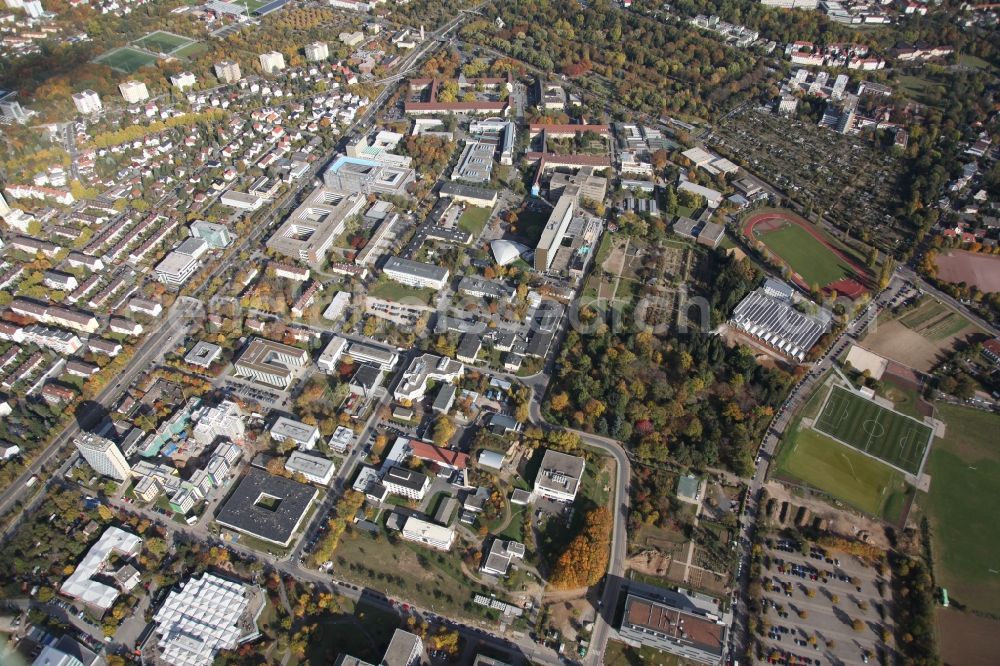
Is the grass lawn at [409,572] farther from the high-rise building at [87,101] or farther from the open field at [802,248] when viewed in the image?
the high-rise building at [87,101]

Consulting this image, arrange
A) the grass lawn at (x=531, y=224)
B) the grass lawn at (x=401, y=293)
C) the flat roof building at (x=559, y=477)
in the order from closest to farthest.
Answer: the flat roof building at (x=559, y=477) → the grass lawn at (x=401, y=293) → the grass lawn at (x=531, y=224)

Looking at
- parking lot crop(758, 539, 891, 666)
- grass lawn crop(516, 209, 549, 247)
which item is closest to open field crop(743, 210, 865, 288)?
grass lawn crop(516, 209, 549, 247)

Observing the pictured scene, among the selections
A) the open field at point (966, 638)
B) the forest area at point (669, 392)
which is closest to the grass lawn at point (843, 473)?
the forest area at point (669, 392)

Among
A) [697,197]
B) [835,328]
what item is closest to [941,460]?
[835,328]

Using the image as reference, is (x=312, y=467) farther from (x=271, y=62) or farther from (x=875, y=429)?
(x=271, y=62)

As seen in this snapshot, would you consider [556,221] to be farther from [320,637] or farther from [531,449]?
[320,637]
